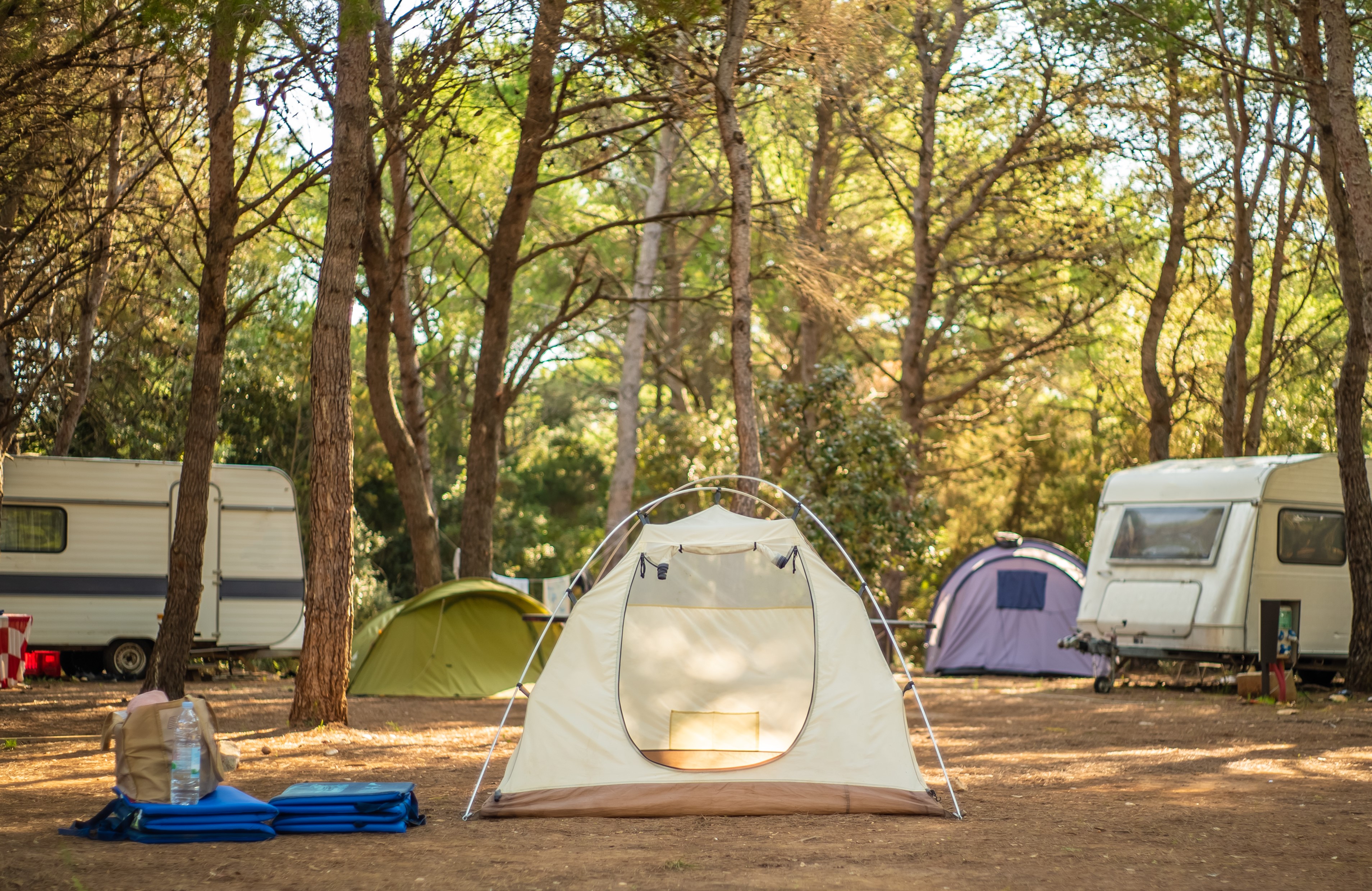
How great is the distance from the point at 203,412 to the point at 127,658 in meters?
4.65

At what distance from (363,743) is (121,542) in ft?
19.5

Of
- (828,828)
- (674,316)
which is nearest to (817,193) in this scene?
(674,316)

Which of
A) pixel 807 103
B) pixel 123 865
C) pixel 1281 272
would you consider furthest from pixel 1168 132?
pixel 123 865

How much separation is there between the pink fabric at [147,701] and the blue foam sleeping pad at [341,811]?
2.19 ft

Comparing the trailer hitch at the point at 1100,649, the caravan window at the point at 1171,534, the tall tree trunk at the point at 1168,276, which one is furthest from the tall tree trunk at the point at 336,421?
the tall tree trunk at the point at 1168,276

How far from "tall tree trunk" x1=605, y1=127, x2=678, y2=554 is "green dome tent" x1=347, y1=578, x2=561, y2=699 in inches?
176

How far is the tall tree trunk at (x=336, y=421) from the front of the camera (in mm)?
8125

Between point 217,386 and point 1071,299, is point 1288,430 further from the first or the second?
point 217,386

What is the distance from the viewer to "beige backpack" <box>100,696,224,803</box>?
5.11 m

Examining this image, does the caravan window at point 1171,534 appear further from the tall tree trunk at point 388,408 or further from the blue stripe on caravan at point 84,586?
the blue stripe on caravan at point 84,586

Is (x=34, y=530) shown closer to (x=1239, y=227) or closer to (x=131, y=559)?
(x=131, y=559)

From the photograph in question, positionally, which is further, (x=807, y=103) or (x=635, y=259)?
(x=635, y=259)

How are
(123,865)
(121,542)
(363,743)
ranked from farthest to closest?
(121,542) → (363,743) → (123,865)

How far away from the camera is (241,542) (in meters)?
13.0
